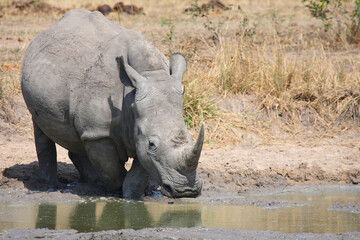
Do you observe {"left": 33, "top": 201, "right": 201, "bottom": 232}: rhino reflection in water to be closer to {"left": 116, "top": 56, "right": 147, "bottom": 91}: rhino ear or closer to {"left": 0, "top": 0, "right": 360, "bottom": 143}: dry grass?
{"left": 116, "top": 56, "right": 147, "bottom": 91}: rhino ear

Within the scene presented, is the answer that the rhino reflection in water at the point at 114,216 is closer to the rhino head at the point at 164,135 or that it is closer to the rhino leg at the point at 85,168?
the rhino head at the point at 164,135

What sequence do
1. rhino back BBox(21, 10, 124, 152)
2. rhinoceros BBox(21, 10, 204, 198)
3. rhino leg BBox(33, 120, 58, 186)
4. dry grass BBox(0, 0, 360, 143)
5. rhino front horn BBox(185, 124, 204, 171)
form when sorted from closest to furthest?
1. rhino front horn BBox(185, 124, 204, 171)
2. rhinoceros BBox(21, 10, 204, 198)
3. rhino back BBox(21, 10, 124, 152)
4. rhino leg BBox(33, 120, 58, 186)
5. dry grass BBox(0, 0, 360, 143)

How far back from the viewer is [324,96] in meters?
9.73

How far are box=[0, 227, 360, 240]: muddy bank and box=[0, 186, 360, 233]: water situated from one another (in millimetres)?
200

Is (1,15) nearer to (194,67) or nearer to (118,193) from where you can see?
(194,67)

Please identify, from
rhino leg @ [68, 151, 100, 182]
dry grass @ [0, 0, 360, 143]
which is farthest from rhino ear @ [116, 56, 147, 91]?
dry grass @ [0, 0, 360, 143]

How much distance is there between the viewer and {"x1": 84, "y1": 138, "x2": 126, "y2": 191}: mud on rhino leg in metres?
6.29

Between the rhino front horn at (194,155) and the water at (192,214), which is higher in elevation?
the rhino front horn at (194,155)

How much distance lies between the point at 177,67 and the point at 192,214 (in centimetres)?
135

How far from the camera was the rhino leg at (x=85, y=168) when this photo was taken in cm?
716

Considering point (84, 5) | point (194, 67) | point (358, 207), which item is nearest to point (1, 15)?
point (84, 5)

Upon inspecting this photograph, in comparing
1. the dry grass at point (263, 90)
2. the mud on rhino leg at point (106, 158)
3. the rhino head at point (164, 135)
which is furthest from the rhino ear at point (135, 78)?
the dry grass at point (263, 90)

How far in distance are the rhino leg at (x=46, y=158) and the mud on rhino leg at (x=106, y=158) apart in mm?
813

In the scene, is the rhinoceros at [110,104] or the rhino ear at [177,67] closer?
the rhinoceros at [110,104]
